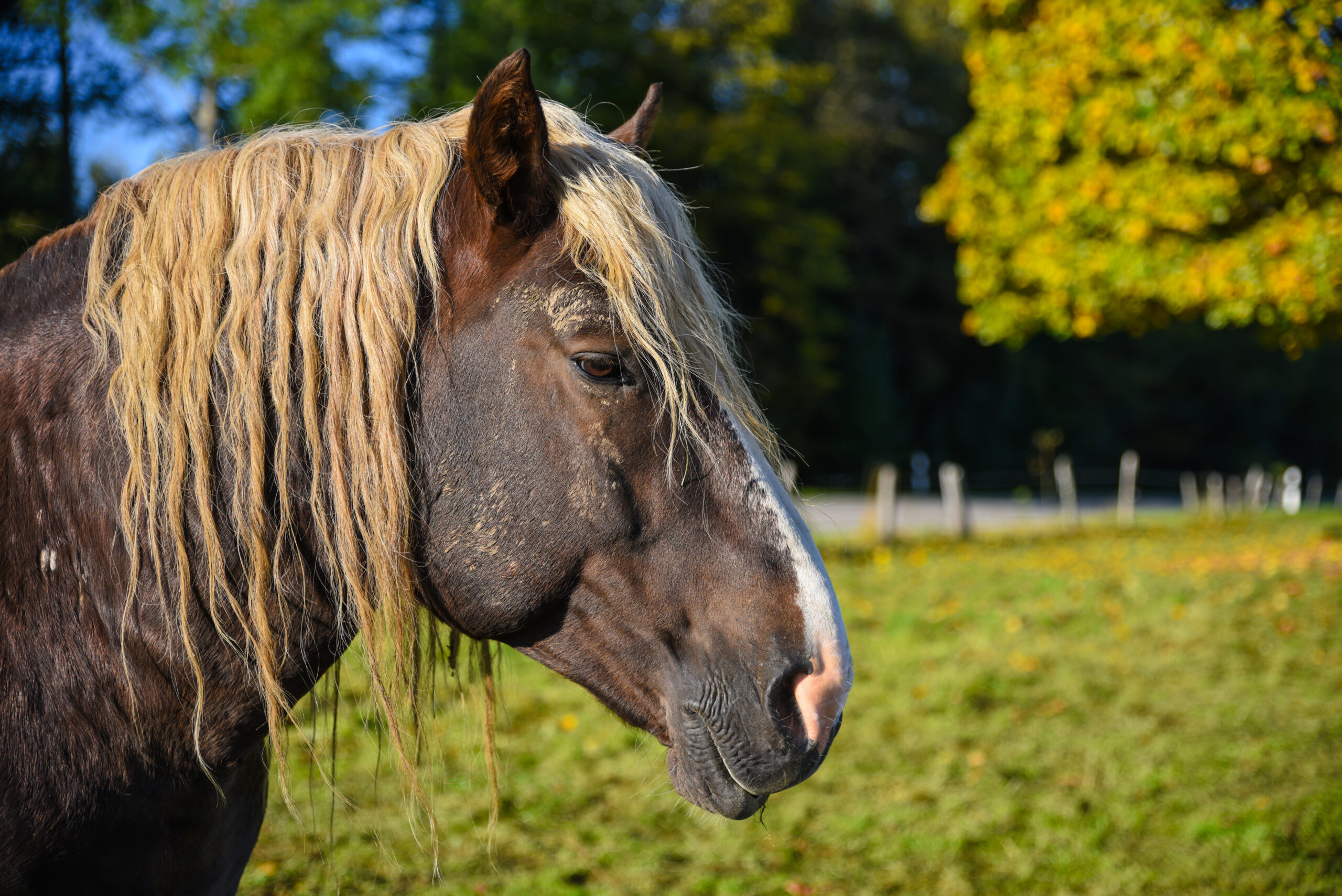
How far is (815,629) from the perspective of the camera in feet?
4.29

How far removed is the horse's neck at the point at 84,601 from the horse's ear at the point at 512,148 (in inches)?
28.5

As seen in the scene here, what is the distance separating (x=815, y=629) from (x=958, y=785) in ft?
11.9

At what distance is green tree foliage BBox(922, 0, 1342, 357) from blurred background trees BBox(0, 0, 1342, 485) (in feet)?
0.10

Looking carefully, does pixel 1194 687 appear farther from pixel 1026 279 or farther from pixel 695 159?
pixel 695 159

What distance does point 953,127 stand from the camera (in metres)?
26.2

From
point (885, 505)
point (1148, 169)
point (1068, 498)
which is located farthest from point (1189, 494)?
point (1148, 169)

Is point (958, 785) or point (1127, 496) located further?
point (1127, 496)

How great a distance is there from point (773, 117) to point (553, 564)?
17.9 m

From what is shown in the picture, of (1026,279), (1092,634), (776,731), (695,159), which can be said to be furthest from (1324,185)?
(695,159)

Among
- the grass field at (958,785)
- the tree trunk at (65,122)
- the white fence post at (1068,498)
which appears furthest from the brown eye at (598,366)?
the white fence post at (1068,498)

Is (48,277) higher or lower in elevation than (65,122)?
lower

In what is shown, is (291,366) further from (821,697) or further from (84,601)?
(821,697)

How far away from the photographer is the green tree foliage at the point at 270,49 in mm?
12484

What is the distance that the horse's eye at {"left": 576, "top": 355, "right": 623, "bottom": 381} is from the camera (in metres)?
1.35
